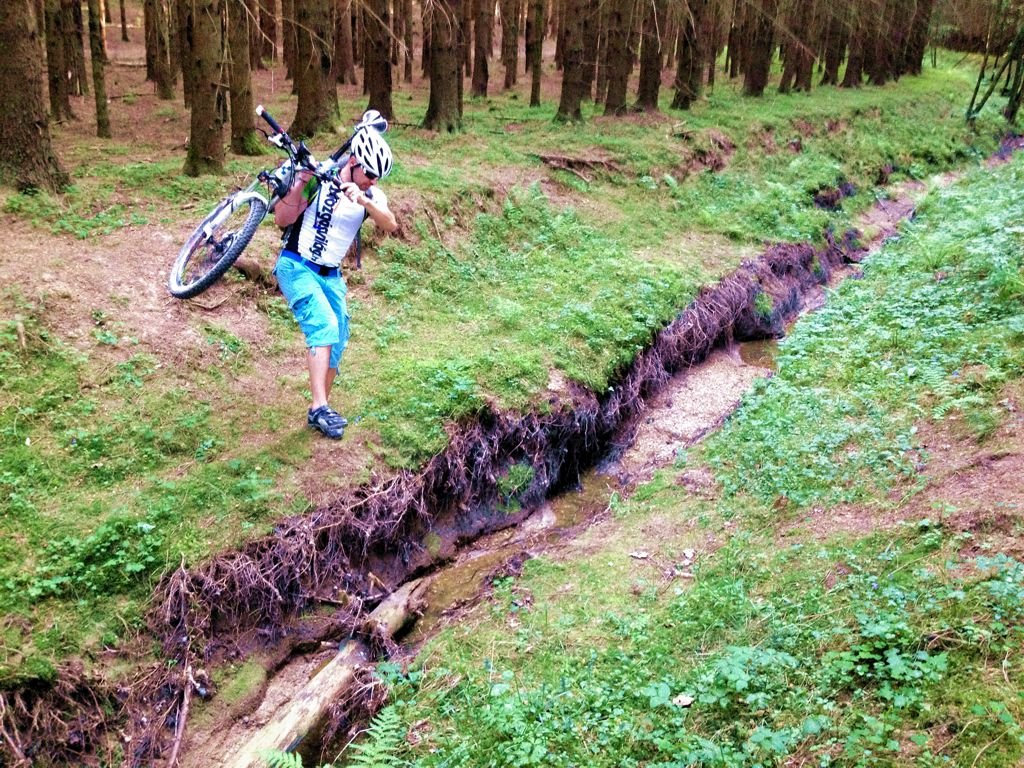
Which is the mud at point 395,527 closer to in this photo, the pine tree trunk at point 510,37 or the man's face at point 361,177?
the man's face at point 361,177

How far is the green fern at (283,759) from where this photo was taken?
4.03 metres

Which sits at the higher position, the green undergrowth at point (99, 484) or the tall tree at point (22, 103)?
the tall tree at point (22, 103)

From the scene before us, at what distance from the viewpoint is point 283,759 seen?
408cm

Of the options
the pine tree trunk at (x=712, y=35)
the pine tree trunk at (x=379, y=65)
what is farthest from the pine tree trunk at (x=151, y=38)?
the pine tree trunk at (x=712, y=35)

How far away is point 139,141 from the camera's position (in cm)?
1275

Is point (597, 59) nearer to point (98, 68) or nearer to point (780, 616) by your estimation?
point (98, 68)

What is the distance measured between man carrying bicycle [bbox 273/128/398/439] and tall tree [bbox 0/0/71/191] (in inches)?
167

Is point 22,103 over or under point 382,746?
over

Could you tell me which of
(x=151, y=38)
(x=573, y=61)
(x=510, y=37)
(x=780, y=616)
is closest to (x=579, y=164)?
(x=573, y=61)

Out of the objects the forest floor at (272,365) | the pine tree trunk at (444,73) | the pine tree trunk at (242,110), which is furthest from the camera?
the pine tree trunk at (444,73)

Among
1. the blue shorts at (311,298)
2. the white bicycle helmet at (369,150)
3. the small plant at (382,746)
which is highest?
the white bicycle helmet at (369,150)

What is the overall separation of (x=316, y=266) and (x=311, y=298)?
0.29 m

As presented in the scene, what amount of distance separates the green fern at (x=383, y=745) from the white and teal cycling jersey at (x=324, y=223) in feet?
11.5

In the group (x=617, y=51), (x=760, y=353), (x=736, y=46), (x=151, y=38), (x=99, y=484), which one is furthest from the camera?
(x=736, y=46)
